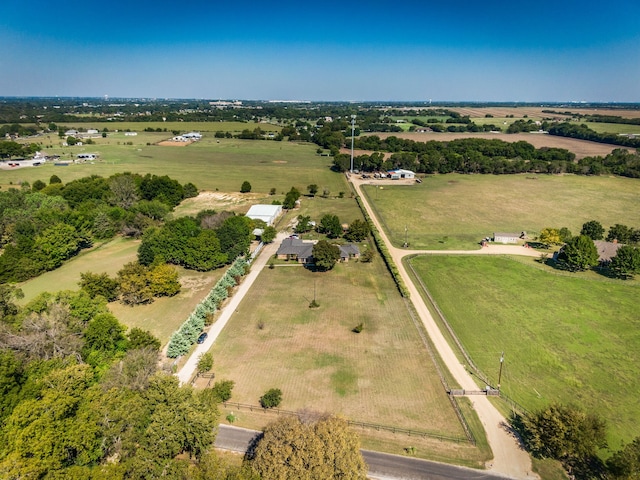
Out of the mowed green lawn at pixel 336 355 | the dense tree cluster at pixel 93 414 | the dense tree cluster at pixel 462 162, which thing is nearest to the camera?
the dense tree cluster at pixel 93 414

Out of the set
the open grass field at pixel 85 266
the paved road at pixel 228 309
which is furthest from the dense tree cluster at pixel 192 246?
the open grass field at pixel 85 266

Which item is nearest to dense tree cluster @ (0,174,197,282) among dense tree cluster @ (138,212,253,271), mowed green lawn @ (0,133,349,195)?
dense tree cluster @ (138,212,253,271)

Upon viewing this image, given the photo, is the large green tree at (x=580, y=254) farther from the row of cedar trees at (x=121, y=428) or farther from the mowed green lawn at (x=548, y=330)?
the row of cedar trees at (x=121, y=428)

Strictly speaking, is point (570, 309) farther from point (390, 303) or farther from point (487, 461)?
point (487, 461)

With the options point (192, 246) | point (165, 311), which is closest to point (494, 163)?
point (192, 246)

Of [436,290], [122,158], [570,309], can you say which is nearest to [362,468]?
[436,290]

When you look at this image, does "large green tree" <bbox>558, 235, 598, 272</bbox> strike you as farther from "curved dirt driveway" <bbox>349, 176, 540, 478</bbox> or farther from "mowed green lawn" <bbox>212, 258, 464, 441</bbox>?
"mowed green lawn" <bbox>212, 258, 464, 441</bbox>
